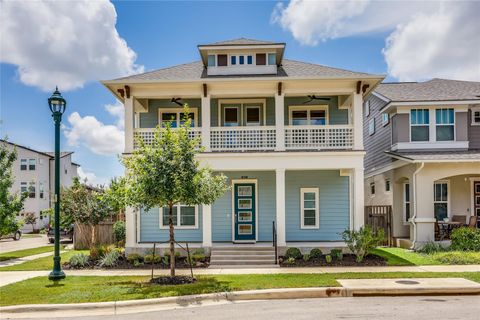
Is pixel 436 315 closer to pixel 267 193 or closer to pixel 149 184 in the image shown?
pixel 149 184

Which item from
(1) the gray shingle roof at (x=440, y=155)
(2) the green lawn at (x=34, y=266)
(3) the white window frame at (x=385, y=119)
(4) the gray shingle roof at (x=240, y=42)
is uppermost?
(4) the gray shingle roof at (x=240, y=42)

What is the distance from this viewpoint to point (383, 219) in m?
18.9

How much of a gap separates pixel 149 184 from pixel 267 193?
7.25 metres

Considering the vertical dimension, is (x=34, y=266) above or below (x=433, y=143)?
below

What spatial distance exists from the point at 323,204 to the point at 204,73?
24.1ft

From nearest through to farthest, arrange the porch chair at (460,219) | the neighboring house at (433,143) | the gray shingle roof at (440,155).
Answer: the gray shingle roof at (440,155) < the neighboring house at (433,143) < the porch chair at (460,219)

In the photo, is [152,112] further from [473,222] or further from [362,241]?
[473,222]

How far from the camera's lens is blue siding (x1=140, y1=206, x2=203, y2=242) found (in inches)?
647

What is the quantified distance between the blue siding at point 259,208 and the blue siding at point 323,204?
663mm

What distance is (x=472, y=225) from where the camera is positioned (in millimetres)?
16750

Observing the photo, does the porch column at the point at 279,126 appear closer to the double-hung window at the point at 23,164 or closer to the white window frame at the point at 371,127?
the white window frame at the point at 371,127

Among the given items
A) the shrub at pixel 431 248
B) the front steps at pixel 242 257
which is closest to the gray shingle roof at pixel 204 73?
the front steps at pixel 242 257

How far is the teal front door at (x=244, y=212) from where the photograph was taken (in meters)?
16.6

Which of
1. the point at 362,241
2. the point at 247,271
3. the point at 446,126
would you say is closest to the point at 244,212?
the point at 247,271
